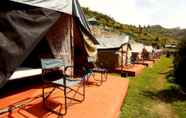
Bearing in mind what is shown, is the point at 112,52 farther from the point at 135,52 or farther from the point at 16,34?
the point at 16,34

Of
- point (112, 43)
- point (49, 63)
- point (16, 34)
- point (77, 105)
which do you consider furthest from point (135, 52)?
point (16, 34)

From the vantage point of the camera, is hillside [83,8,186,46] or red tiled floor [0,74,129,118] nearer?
red tiled floor [0,74,129,118]

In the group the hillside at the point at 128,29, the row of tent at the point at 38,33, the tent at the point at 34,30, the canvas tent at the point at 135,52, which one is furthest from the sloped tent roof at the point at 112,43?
the hillside at the point at 128,29

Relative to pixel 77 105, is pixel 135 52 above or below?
above

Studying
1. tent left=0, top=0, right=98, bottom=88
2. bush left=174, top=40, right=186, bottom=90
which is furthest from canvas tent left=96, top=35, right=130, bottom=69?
tent left=0, top=0, right=98, bottom=88

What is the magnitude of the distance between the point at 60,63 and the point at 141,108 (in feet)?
10.5

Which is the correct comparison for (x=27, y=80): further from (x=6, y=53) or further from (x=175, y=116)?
(x=175, y=116)

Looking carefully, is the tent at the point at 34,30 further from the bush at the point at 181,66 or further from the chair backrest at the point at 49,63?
the bush at the point at 181,66

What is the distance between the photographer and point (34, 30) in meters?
3.90

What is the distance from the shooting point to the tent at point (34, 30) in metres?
3.34

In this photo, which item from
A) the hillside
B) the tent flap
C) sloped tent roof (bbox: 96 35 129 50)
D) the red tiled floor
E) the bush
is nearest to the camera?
the tent flap

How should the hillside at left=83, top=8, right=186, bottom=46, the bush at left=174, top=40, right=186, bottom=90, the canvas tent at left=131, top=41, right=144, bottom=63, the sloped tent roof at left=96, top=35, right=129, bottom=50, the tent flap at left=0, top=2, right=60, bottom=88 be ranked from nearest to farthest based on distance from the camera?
the tent flap at left=0, top=2, right=60, bottom=88 < the bush at left=174, top=40, right=186, bottom=90 < the sloped tent roof at left=96, top=35, right=129, bottom=50 < the canvas tent at left=131, top=41, right=144, bottom=63 < the hillside at left=83, top=8, right=186, bottom=46

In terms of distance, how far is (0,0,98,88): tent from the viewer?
11.0 ft

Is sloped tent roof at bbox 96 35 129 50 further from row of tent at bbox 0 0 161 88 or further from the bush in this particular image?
row of tent at bbox 0 0 161 88
